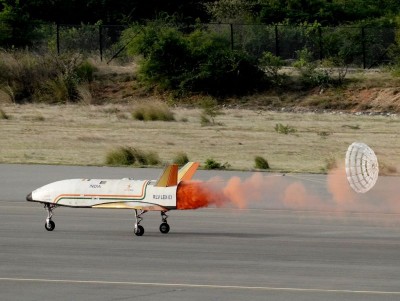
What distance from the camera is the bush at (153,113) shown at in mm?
58500

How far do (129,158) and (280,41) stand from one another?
3782cm

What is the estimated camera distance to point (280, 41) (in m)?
77.6

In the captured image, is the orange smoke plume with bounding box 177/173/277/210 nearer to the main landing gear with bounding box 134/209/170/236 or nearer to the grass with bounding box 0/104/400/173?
the main landing gear with bounding box 134/209/170/236

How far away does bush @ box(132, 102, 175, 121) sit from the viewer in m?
58.5

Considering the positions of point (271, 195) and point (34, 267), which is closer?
point (34, 267)

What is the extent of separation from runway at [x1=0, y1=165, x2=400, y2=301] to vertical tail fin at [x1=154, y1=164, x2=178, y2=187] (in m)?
1.11

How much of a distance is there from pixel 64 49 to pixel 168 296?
60.0 meters

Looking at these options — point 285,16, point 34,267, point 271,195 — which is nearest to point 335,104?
point 285,16

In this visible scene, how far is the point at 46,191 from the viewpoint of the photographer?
25.3m

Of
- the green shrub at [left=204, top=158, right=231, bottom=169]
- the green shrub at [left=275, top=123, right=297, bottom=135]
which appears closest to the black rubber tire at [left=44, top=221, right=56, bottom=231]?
the green shrub at [left=204, top=158, right=231, bottom=169]

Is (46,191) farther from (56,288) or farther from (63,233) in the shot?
(56,288)

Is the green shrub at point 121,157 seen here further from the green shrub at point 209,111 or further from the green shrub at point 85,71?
the green shrub at point 85,71

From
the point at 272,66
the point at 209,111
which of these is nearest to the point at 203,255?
the point at 209,111

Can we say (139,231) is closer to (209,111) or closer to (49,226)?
(49,226)
